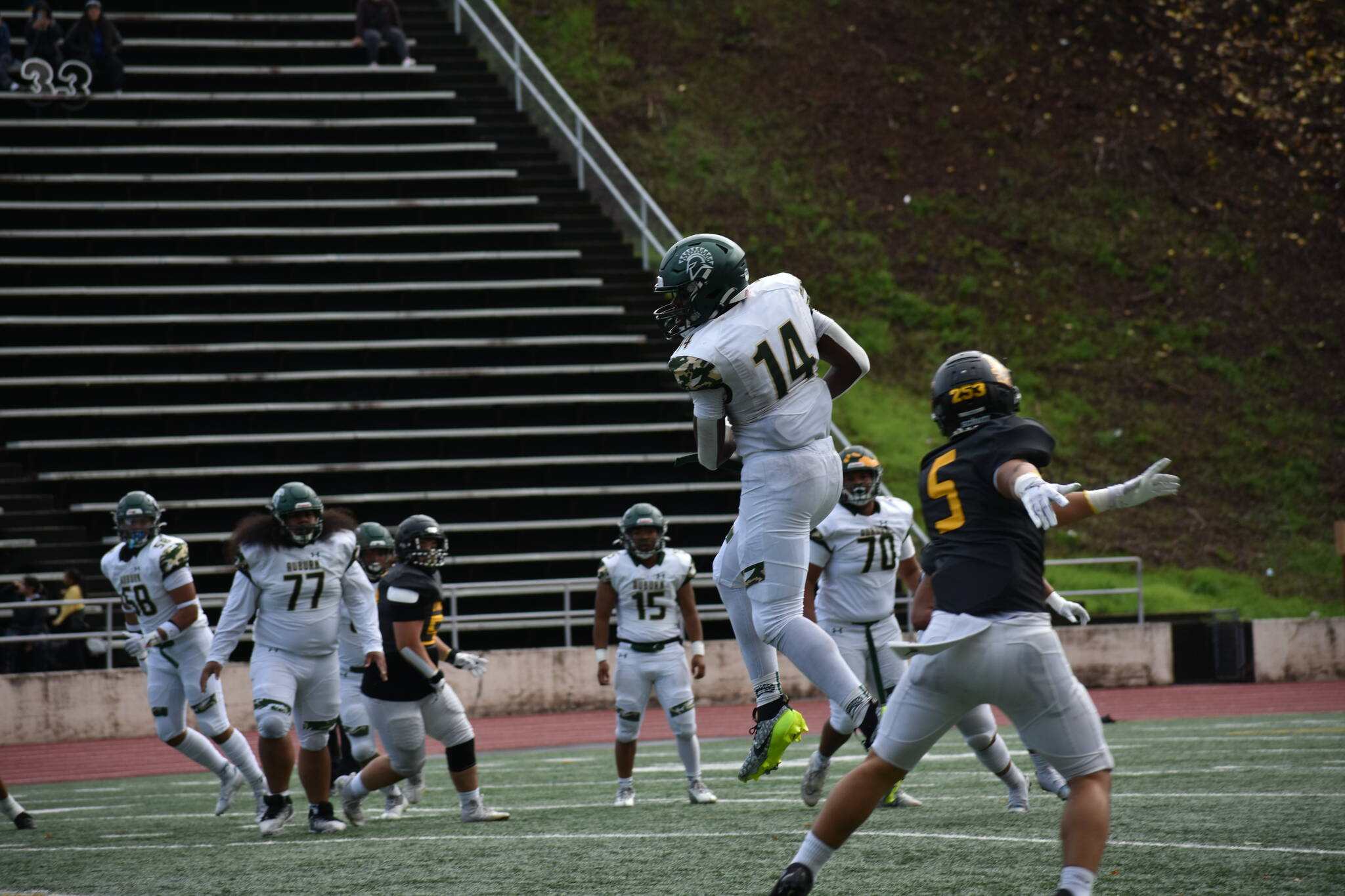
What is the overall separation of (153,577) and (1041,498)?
8.26m

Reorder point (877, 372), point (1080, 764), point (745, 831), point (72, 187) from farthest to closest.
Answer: point (877, 372)
point (72, 187)
point (745, 831)
point (1080, 764)

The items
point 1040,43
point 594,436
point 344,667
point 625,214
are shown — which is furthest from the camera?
point 1040,43

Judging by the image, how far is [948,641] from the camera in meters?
4.71

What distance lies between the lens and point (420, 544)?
377 inches

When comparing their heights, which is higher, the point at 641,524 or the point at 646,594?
the point at 641,524

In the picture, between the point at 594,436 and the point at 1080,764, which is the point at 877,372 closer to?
the point at 594,436

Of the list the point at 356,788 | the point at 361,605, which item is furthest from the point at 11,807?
the point at 361,605

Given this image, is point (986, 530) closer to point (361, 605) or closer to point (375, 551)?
point (361, 605)

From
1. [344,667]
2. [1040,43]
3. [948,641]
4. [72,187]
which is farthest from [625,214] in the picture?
[948,641]

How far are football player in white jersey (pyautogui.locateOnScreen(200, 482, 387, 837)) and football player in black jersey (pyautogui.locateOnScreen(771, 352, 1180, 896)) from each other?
16.8ft

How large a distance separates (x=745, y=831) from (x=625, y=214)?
1771cm

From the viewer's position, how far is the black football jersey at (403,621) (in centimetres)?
940

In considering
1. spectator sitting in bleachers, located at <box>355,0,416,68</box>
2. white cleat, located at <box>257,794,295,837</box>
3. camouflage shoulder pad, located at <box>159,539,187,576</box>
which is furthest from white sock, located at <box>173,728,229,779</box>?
spectator sitting in bleachers, located at <box>355,0,416,68</box>

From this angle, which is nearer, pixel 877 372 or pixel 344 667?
pixel 344 667
